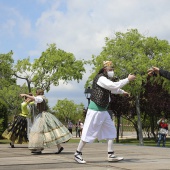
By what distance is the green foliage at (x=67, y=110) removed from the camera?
110250 mm

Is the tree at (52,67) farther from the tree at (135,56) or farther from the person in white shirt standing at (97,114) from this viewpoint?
the person in white shirt standing at (97,114)

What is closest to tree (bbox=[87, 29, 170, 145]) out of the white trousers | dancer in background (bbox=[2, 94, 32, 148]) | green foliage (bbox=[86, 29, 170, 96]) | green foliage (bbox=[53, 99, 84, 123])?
green foliage (bbox=[86, 29, 170, 96])

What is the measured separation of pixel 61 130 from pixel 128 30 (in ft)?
88.8

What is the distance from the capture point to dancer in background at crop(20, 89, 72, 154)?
448 inches

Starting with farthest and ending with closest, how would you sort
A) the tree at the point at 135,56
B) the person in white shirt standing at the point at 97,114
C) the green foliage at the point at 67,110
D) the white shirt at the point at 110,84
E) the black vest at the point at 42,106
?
the green foliage at the point at 67,110
the tree at the point at 135,56
the black vest at the point at 42,106
the person in white shirt standing at the point at 97,114
the white shirt at the point at 110,84

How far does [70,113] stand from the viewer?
363ft

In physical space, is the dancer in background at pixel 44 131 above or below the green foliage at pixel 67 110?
below

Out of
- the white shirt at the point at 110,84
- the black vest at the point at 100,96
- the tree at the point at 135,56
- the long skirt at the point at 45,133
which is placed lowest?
the long skirt at the point at 45,133

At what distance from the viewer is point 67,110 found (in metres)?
111

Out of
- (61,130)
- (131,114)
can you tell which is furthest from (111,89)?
(131,114)

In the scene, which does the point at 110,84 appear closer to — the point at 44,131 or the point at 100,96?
the point at 100,96

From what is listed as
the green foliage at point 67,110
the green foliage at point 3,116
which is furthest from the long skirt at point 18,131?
the green foliage at point 67,110

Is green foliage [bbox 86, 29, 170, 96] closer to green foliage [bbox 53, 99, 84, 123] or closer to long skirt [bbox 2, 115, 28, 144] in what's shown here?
long skirt [bbox 2, 115, 28, 144]

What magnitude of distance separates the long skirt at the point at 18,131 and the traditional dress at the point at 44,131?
12.7 feet
